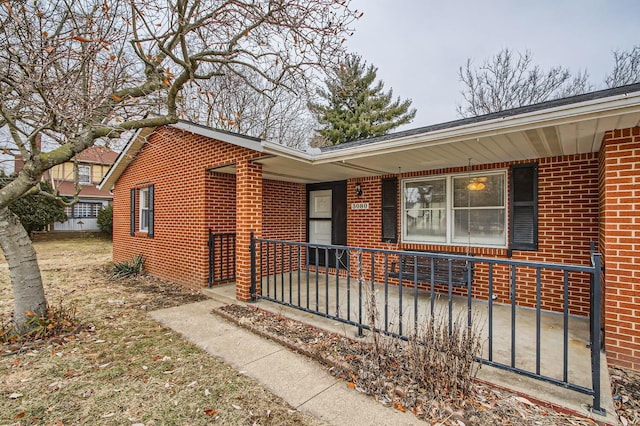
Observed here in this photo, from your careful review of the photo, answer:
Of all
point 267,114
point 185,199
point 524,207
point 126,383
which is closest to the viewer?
point 126,383

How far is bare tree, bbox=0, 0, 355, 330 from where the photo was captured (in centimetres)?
345

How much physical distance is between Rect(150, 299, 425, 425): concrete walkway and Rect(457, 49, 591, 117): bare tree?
677 inches

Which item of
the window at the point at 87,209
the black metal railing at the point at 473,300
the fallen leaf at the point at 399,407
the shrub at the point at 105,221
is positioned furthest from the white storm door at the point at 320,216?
the window at the point at 87,209

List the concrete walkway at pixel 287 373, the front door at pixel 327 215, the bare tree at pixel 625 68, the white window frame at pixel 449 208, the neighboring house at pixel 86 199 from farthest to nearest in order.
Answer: the neighboring house at pixel 86 199, the bare tree at pixel 625 68, the front door at pixel 327 215, the white window frame at pixel 449 208, the concrete walkway at pixel 287 373

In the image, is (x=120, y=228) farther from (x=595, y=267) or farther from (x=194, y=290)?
(x=595, y=267)

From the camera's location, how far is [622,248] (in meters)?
3.09

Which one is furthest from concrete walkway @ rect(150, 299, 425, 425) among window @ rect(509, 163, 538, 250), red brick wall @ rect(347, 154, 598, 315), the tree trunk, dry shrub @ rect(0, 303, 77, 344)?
window @ rect(509, 163, 538, 250)

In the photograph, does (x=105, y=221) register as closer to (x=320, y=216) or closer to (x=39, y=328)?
(x=320, y=216)

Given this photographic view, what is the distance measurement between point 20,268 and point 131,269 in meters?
4.49

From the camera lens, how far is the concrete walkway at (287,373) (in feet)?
7.84

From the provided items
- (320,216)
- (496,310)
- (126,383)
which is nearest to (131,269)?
(320,216)

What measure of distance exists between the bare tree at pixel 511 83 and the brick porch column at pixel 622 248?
1491cm

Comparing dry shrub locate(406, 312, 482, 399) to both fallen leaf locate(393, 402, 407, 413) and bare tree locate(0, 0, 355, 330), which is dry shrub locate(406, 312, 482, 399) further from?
bare tree locate(0, 0, 355, 330)

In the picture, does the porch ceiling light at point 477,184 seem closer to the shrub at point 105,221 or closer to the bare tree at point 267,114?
the bare tree at point 267,114
